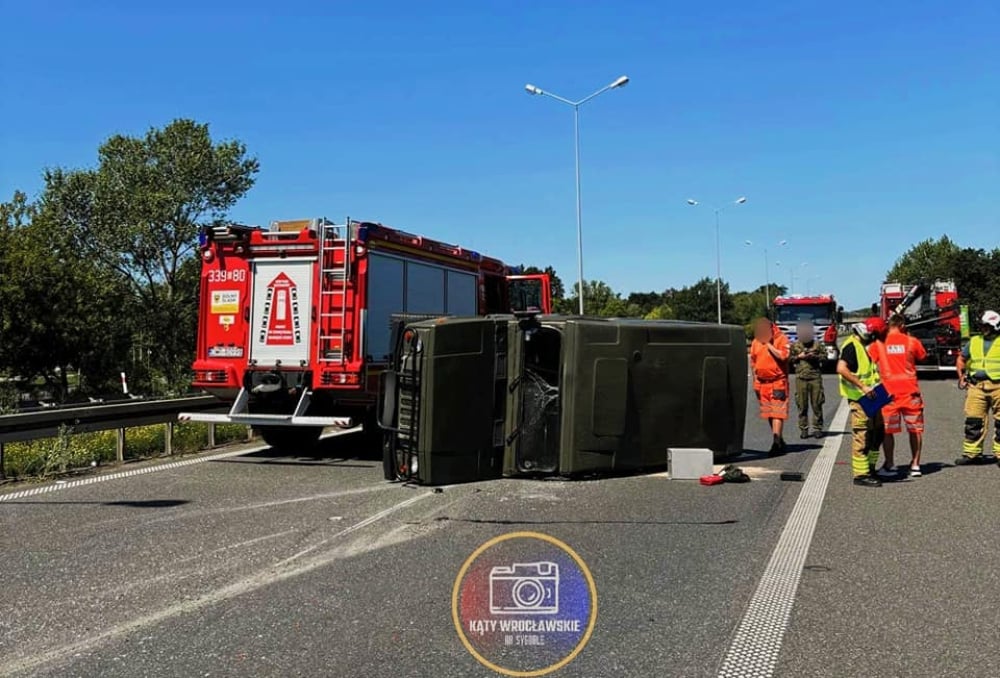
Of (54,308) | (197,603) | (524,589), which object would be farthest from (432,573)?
(54,308)

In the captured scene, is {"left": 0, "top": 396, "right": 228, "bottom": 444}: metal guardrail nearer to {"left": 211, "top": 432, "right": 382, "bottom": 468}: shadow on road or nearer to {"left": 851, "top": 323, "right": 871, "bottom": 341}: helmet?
{"left": 211, "top": 432, "right": 382, "bottom": 468}: shadow on road

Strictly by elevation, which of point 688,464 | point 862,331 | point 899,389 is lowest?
point 688,464

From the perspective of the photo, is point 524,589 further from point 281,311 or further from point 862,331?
point 281,311

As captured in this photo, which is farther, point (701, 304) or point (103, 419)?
point (701, 304)

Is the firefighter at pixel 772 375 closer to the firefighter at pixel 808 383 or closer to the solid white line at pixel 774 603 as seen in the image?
the firefighter at pixel 808 383

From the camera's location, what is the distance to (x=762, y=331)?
10.9 m

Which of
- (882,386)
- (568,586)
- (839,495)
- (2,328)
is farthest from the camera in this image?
(2,328)

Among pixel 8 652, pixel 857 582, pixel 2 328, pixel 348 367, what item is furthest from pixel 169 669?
pixel 2 328

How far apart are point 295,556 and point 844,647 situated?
349cm

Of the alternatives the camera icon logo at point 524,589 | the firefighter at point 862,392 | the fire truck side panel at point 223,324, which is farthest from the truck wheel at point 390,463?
the firefighter at point 862,392

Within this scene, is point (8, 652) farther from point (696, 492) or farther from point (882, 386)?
point (882, 386)

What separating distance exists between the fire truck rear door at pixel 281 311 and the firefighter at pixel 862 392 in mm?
6167

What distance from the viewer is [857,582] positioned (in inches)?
193

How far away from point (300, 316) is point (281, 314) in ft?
0.92
